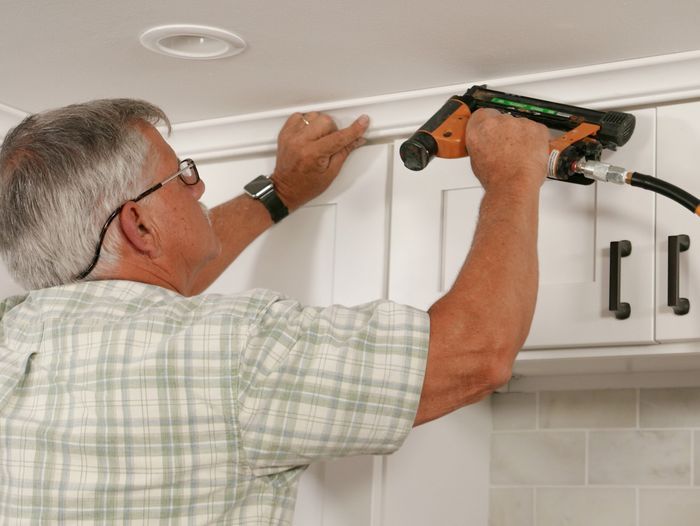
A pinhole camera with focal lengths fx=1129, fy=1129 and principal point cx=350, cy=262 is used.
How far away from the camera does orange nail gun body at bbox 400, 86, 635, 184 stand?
164cm

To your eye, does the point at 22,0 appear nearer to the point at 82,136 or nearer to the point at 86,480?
the point at 82,136

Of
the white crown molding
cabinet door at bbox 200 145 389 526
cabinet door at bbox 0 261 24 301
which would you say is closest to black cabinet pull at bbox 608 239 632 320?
the white crown molding

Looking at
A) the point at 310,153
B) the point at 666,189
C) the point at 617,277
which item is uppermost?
the point at 310,153

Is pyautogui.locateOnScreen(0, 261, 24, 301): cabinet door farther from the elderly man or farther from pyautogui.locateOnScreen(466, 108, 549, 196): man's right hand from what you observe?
pyautogui.locateOnScreen(466, 108, 549, 196): man's right hand

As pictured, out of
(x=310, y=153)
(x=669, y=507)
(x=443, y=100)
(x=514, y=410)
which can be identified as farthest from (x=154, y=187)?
(x=669, y=507)

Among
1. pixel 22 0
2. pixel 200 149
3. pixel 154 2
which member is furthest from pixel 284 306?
pixel 200 149

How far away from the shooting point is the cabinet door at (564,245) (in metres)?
1.69

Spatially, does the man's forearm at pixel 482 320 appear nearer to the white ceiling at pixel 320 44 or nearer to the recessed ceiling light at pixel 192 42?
the white ceiling at pixel 320 44

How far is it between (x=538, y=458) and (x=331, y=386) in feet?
3.03

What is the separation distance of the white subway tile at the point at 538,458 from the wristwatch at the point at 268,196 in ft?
2.01

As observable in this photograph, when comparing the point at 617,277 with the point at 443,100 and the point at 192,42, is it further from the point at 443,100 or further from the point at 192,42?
the point at 192,42

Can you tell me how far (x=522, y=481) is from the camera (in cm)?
213

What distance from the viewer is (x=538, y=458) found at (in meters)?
2.13

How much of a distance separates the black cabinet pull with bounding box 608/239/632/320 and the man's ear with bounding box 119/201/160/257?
665 mm
